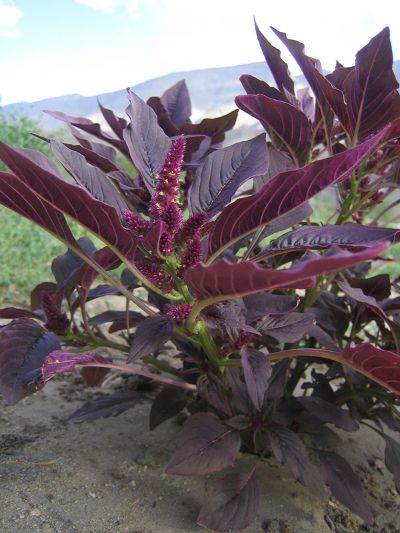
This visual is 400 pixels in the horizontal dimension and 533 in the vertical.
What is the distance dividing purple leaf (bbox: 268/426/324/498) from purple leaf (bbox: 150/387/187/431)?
Result: 0.24m

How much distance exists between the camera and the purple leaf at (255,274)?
0.51 meters

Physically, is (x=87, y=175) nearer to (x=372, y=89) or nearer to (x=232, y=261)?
(x=232, y=261)

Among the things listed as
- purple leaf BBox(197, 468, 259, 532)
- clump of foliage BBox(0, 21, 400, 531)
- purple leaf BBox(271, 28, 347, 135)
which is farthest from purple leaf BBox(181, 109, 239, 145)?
purple leaf BBox(197, 468, 259, 532)

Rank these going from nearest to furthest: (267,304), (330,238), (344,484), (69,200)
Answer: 1. (69,200)
2. (330,238)
3. (267,304)
4. (344,484)

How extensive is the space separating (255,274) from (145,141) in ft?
1.59

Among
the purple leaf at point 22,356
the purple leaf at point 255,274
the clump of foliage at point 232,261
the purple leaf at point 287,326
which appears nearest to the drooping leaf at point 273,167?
the clump of foliage at point 232,261

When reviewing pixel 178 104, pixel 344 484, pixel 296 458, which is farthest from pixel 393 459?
pixel 178 104

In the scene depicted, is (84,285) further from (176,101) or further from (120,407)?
(176,101)

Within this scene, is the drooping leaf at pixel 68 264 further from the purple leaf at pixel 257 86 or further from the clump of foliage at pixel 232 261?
the purple leaf at pixel 257 86

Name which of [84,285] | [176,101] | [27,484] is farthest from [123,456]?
[176,101]

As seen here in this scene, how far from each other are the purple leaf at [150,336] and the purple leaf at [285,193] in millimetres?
212

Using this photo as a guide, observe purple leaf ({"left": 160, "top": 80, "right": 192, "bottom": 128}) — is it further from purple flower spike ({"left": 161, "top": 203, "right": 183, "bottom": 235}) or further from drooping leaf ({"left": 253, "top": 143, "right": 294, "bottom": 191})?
purple flower spike ({"left": 161, "top": 203, "right": 183, "bottom": 235})

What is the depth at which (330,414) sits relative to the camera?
3.87 ft

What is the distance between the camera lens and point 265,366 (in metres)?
0.92
